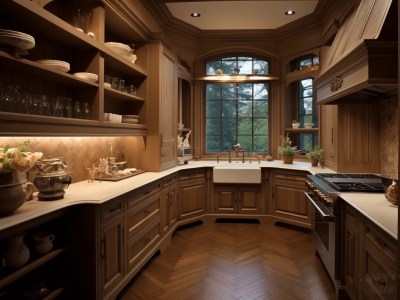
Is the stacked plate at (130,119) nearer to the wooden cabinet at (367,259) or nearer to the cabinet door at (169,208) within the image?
the cabinet door at (169,208)

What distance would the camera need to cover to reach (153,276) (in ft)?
9.15

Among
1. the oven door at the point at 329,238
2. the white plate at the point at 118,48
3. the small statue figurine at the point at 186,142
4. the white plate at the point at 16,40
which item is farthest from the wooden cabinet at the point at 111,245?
the small statue figurine at the point at 186,142

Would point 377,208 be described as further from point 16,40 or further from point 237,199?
point 237,199

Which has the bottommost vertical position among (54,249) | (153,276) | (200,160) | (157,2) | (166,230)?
(153,276)

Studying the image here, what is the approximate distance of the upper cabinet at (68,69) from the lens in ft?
5.94

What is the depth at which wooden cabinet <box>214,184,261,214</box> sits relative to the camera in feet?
14.5

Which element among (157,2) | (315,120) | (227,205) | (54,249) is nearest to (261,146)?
(315,120)

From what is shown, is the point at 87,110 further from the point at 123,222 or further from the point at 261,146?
the point at 261,146

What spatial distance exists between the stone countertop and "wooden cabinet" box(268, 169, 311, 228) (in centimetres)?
173

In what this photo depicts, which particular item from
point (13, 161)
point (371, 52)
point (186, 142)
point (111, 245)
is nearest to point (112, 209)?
point (111, 245)

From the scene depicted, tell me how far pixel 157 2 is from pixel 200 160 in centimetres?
257

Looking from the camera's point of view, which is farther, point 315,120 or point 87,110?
point 315,120

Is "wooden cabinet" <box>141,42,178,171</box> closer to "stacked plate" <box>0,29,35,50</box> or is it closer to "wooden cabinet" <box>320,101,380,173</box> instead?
"stacked plate" <box>0,29,35,50</box>

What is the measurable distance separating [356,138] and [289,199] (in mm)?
1279
